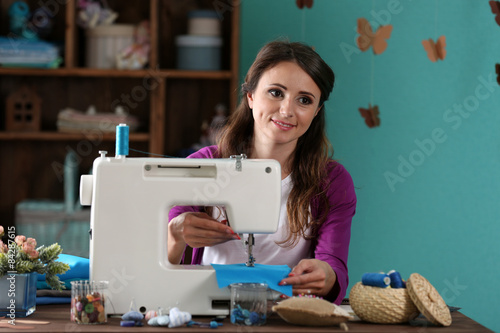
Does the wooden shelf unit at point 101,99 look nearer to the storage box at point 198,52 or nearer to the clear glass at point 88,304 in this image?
the storage box at point 198,52

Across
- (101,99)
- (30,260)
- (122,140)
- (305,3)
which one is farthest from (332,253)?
(101,99)

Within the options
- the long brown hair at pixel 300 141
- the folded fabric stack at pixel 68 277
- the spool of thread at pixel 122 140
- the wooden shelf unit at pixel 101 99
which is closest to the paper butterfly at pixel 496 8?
the wooden shelf unit at pixel 101 99

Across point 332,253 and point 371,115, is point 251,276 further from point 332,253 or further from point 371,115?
point 371,115

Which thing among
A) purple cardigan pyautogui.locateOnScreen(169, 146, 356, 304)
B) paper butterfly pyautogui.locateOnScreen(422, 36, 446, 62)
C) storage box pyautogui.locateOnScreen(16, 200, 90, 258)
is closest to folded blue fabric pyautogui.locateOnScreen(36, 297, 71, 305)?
purple cardigan pyautogui.locateOnScreen(169, 146, 356, 304)

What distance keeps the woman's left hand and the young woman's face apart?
0.43m

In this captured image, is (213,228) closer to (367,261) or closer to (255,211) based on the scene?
(255,211)

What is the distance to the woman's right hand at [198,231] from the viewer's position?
166 centimetres

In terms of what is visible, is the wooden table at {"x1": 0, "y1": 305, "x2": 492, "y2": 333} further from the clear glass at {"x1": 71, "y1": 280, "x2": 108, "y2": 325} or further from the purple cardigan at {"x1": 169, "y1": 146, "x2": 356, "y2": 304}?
the purple cardigan at {"x1": 169, "y1": 146, "x2": 356, "y2": 304}

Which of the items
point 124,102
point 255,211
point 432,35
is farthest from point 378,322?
point 124,102

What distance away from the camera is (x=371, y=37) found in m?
3.39

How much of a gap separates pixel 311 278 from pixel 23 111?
2.37 m

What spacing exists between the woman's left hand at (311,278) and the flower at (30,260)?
1.83ft

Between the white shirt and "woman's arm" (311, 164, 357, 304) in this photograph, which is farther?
the white shirt

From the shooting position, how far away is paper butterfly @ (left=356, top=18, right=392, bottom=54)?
3.38 metres
